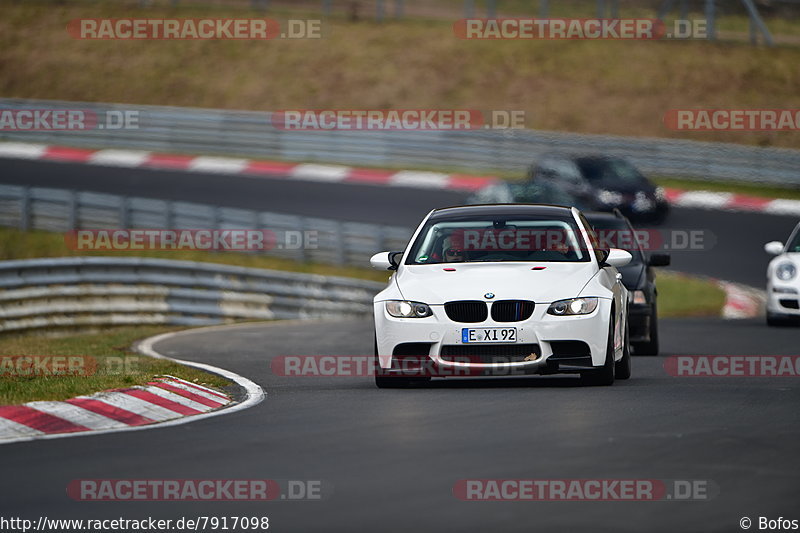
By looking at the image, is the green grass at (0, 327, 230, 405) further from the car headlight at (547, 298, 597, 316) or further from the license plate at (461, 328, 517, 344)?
the car headlight at (547, 298, 597, 316)

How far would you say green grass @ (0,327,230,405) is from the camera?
11.7 metres

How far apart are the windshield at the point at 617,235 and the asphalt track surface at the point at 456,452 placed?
1981 mm

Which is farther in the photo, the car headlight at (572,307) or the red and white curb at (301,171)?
the red and white curb at (301,171)

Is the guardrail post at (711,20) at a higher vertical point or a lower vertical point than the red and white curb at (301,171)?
higher

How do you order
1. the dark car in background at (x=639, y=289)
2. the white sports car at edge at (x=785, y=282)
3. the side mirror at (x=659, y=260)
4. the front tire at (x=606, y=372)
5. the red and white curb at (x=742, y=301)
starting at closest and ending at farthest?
the front tire at (x=606, y=372) < the dark car in background at (x=639, y=289) < the side mirror at (x=659, y=260) < the white sports car at edge at (x=785, y=282) < the red and white curb at (x=742, y=301)

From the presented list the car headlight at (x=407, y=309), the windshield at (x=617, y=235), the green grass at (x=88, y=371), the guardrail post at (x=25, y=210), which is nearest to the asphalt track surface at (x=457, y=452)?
the car headlight at (x=407, y=309)

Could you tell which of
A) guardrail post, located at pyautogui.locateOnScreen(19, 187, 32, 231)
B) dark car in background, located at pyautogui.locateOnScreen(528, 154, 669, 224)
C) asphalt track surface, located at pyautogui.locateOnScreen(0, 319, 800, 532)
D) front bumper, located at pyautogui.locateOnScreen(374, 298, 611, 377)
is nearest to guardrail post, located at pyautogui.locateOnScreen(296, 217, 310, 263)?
guardrail post, located at pyautogui.locateOnScreen(19, 187, 32, 231)

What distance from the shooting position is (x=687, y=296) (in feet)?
88.8

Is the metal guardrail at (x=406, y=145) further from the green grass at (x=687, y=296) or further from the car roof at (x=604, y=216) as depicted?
the car roof at (x=604, y=216)

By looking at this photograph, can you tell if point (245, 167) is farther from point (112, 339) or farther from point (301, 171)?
point (112, 339)

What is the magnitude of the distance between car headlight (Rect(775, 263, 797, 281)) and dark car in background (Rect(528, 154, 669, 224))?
1245 centimetres

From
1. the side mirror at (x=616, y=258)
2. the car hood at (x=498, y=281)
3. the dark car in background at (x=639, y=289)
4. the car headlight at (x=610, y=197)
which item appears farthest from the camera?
the car headlight at (x=610, y=197)

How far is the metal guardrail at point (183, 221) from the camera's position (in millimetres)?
28297

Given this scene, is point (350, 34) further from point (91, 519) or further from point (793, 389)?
point (91, 519)
